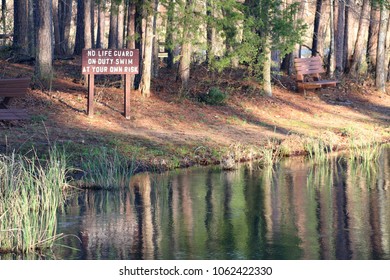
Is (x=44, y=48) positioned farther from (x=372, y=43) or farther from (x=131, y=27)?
(x=372, y=43)

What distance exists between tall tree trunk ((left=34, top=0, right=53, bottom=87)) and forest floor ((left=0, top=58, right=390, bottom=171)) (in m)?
0.54

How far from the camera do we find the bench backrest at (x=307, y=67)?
3073 cm

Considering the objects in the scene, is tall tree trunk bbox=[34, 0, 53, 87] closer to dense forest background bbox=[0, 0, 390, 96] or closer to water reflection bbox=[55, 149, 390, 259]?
dense forest background bbox=[0, 0, 390, 96]

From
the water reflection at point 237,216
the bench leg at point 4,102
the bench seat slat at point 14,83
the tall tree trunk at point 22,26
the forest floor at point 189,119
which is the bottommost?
the water reflection at point 237,216

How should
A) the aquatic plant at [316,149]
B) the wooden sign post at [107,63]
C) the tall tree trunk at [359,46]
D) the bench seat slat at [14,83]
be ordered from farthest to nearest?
the tall tree trunk at [359,46]
the wooden sign post at [107,63]
the aquatic plant at [316,149]
the bench seat slat at [14,83]

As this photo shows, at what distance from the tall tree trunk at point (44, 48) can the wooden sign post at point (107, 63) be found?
2506 mm

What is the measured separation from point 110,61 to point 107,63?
10cm

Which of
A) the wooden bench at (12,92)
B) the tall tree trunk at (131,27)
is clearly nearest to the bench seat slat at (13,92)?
the wooden bench at (12,92)

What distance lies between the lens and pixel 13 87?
19.8 meters

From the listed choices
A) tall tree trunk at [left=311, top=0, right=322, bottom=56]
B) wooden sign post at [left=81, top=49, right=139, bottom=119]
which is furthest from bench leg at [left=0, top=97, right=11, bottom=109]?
tall tree trunk at [left=311, top=0, right=322, bottom=56]

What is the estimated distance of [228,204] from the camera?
14867 mm

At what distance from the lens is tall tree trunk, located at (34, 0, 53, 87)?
24391 millimetres

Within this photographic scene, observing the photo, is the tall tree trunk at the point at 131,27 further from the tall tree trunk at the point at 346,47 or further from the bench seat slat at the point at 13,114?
the tall tree trunk at the point at 346,47
